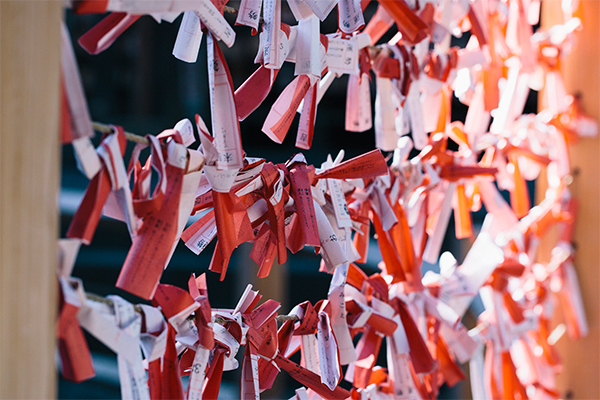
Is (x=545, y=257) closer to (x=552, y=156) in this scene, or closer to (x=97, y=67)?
(x=552, y=156)

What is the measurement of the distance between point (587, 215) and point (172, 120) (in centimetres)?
153

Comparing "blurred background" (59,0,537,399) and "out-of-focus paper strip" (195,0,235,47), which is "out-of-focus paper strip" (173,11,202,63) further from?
"blurred background" (59,0,537,399)

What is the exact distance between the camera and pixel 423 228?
49cm

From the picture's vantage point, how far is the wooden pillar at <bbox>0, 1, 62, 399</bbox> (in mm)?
207

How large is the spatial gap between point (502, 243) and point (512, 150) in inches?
3.9

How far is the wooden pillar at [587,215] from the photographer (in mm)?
634

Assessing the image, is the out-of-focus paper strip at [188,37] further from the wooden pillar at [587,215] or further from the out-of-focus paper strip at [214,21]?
the wooden pillar at [587,215]

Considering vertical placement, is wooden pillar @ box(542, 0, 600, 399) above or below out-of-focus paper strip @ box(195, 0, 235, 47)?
below

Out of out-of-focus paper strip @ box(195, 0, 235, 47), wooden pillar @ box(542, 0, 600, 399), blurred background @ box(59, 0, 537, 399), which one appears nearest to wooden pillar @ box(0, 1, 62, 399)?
out-of-focus paper strip @ box(195, 0, 235, 47)

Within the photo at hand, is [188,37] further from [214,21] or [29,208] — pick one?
[29,208]

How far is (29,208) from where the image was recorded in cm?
21

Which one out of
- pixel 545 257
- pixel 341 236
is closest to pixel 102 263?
pixel 545 257

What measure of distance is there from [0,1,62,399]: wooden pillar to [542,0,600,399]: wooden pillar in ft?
1.93

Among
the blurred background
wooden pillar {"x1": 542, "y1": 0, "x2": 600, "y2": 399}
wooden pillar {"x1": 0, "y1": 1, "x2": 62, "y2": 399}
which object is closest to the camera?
wooden pillar {"x1": 0, "y1": 1, "x2": 62, "y2": 399}
